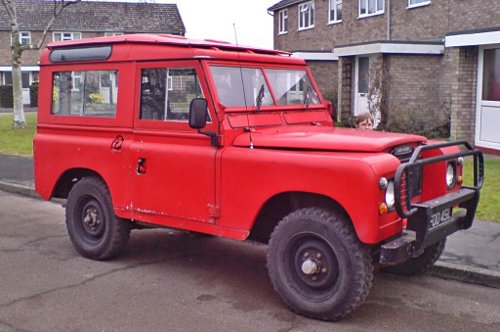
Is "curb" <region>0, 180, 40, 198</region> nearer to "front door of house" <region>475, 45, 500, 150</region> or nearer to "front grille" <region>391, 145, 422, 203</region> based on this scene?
"front grille" <region>391, 145, 422, 203</region>

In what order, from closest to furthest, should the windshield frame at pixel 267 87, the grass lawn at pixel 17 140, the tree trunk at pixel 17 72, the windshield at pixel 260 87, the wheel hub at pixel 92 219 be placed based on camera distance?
1. the windshield frame at pixel 267 87
2. the windshield at pixel 260 87
3. the wheel hub at pixel 92 219
4. the grass lawn at pixel 17 140
5. the tree trunk at pixel 17 72

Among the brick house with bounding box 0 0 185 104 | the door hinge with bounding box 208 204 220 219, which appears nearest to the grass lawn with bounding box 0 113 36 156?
the door hinge with bounding box 208 204 220 219

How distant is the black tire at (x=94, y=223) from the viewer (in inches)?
255

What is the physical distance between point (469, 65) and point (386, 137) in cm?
1094

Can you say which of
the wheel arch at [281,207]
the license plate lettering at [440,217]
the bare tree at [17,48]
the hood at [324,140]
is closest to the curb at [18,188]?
the wheel arch at [281,207]

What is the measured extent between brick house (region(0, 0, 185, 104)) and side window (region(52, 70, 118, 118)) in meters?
44.9

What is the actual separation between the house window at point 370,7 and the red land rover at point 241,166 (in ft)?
61.2

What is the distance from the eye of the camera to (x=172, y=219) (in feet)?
19.2

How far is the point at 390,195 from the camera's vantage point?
15.6 ft

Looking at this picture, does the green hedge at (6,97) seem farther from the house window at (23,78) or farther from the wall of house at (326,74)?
the wall of house at (326,74)

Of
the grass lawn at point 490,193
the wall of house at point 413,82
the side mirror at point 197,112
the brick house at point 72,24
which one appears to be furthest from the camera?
the brick house at point 72,24

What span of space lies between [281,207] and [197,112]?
108cm

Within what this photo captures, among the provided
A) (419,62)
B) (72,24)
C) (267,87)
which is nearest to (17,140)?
(419,62)

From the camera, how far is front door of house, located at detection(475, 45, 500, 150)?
1464cm
